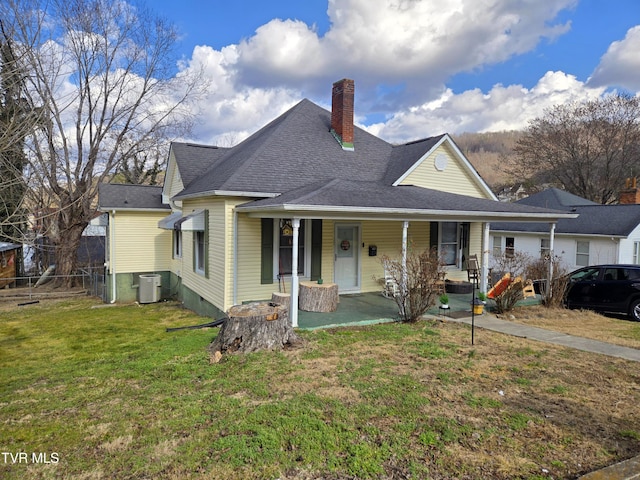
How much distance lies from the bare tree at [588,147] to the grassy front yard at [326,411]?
32.8 meters

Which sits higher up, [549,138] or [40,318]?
[549,138]

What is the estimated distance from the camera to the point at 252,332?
717 centimetres

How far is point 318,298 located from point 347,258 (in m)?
2.55

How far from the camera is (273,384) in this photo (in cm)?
569

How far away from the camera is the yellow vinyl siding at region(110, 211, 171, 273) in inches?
651

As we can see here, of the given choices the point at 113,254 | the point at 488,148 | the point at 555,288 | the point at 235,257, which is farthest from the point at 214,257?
the point at 488,148

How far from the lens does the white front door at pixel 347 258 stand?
12.0 m

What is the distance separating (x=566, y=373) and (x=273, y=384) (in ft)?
14.4

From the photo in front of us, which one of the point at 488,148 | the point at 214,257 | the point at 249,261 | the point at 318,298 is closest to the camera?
the point at 318,298

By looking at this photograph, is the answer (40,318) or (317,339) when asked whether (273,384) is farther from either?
(40,318)

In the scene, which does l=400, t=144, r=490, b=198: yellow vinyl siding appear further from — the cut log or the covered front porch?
the cut log

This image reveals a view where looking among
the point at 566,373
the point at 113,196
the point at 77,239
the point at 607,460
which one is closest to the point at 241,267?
the point at 566,373

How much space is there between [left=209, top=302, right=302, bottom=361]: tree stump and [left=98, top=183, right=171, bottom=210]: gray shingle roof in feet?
36.1

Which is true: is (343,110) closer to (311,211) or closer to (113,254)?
(311,211)
